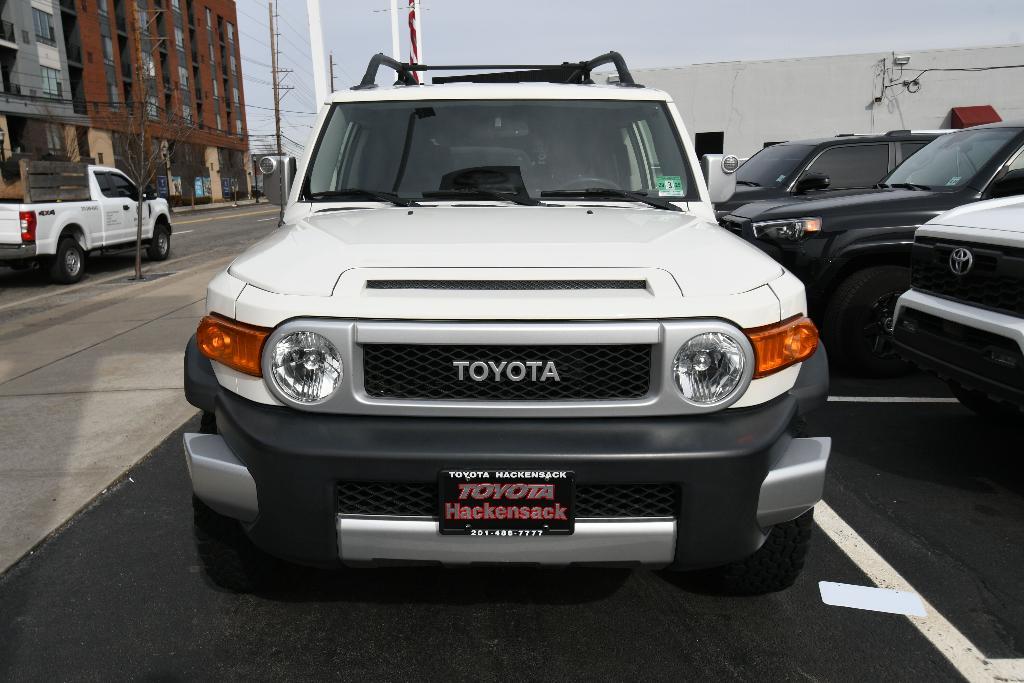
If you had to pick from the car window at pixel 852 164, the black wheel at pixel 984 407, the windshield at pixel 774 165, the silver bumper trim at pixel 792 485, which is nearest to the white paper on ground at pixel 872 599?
the silver bumper trim at pixel 792 485

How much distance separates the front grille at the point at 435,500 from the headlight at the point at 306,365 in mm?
273

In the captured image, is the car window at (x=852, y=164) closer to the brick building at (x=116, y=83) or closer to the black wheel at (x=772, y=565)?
the black wheel at (x=772, y=565)

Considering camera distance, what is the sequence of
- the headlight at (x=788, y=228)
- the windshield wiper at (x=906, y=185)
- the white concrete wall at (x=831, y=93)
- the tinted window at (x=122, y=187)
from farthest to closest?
the white concrete wall at (x=831, y=93), the tinted window at (x=122, y=187), the windshield wiper at (x=906, y=185), the headlight at (x=788, y=228)

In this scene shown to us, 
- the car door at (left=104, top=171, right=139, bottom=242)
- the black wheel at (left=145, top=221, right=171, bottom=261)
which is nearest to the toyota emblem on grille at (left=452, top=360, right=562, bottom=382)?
the car door at (left=104, top=171, right=139, bottom=242)

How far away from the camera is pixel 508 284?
2.28 m

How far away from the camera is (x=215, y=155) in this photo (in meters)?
69.9

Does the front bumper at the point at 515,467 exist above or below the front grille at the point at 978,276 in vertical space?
below

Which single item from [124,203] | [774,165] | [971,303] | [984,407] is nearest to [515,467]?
[971,303]

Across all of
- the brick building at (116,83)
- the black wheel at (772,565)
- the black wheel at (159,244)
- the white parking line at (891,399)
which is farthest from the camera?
the brick building at (116,83)

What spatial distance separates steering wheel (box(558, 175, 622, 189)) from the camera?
3.49m

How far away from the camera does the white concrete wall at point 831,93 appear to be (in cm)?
2189

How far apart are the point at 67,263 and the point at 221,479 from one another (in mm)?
12208

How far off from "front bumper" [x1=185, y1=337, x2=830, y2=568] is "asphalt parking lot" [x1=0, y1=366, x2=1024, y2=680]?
51cm

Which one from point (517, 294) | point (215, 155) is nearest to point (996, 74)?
point (517, 294)
